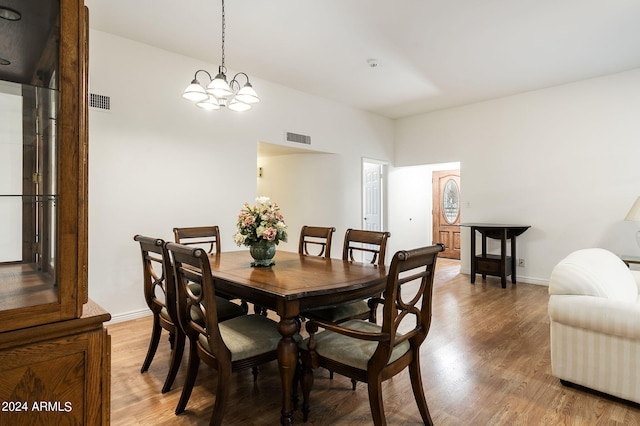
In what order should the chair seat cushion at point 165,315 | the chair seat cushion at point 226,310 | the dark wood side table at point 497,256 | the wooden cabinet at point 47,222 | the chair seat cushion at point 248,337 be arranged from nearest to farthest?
the wooden cabinet at point 47,222 → the chair seat cushion at point 248,337 → the chair seat cushion at point 165,315 → the chair seat cushion at point 226,310 → the dark wood side table at point 497,256

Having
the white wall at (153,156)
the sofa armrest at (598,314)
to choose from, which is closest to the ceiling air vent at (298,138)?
the white wall at (153,156)

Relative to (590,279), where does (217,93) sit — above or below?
above

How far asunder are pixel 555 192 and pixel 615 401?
12.1ft

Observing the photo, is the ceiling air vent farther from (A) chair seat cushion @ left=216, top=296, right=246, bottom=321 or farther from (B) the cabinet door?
(B) the cabinet door

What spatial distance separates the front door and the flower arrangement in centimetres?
622

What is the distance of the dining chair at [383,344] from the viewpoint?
154 cm

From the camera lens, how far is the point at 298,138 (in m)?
5.16

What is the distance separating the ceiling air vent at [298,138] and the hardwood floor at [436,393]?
10.2 feet

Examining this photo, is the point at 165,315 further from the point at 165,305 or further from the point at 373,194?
the point at 373,194

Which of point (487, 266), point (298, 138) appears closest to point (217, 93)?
point (298, 138)

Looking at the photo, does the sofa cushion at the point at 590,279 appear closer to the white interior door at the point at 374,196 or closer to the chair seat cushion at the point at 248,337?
the chair seat cushion at the point at 248,337

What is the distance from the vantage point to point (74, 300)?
3.14ft

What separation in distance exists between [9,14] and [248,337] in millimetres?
1590

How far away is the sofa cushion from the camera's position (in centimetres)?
214
